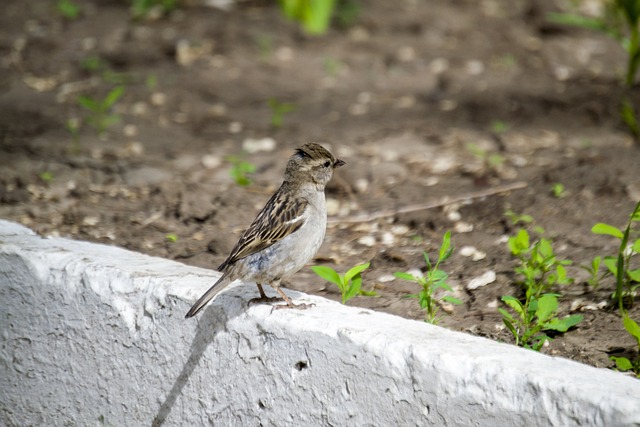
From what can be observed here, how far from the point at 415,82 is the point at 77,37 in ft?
11.7

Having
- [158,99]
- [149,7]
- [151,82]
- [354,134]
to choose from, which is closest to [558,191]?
[354,134]

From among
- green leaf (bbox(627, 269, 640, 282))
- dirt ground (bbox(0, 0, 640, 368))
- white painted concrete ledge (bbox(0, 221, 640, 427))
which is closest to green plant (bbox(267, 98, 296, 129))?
dirt ground (bbox(0, 0, 640, 368))

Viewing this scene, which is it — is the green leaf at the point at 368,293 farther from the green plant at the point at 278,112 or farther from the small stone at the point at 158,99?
the small stone at the point at 158,99

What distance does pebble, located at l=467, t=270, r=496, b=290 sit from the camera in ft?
13.8

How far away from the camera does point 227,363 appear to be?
353cm

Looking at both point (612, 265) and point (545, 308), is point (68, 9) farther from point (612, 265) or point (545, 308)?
point (545, 308)

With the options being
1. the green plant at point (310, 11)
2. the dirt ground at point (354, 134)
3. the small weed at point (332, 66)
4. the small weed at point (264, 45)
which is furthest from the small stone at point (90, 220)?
the green plant at point (310, 11)

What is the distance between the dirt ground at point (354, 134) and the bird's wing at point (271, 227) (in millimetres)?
607

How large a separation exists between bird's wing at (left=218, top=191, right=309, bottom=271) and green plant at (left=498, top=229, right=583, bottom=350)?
97 centimetres

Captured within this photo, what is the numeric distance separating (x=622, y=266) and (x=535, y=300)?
15.6 inches

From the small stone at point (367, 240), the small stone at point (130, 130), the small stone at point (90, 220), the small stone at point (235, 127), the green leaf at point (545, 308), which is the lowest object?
the small stone at point (90, 220)

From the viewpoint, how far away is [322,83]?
7812 mm

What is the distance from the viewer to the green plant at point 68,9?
9078 mm

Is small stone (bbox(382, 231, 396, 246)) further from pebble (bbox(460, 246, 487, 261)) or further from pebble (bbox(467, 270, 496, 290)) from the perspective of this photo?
pebble (bbox(467, 270, 496, 290))
